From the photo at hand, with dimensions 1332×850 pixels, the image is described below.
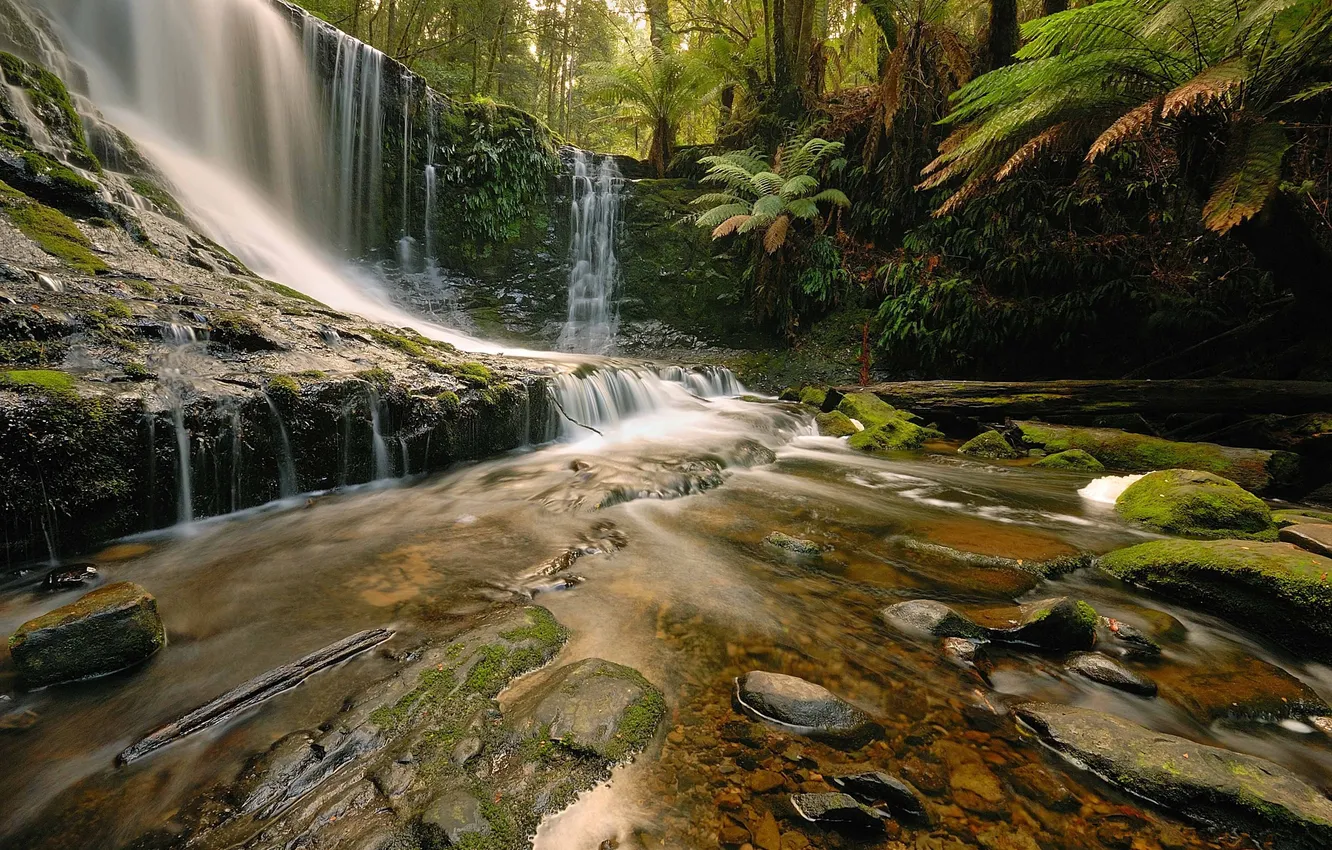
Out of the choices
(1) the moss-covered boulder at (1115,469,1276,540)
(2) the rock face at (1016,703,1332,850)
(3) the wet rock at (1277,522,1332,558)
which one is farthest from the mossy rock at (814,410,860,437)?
(2) the rock face at (1016,703,1332,850)

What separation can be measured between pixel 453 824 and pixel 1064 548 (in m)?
3.60

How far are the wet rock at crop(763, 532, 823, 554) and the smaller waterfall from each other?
3366 millimetres

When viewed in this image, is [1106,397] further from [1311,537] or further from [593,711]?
[593,711]

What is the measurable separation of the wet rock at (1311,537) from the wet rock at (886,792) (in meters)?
2.81

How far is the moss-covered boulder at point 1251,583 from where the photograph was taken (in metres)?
2.16

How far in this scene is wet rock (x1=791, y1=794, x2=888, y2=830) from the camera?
1.31 m

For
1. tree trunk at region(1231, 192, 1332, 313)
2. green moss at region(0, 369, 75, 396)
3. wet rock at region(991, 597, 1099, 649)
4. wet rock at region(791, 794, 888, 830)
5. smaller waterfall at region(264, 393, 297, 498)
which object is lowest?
wet rock at region(791, 794, 888, 830)

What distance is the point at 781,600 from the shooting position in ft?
8.25

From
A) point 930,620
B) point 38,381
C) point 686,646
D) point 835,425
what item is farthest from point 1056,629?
point 835,425

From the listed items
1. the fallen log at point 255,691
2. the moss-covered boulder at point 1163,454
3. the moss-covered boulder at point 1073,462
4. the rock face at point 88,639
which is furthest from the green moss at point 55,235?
the moss-covered boulder at point 1163,454

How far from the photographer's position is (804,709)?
1654mm

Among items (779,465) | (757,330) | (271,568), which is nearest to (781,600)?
(271,568)

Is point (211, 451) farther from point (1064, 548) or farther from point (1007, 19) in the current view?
point (1007, 19)

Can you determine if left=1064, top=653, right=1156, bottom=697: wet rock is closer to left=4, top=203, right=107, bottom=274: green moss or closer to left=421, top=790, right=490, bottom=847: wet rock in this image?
left=421, top=790, right=490, bottom=847: wet rock
